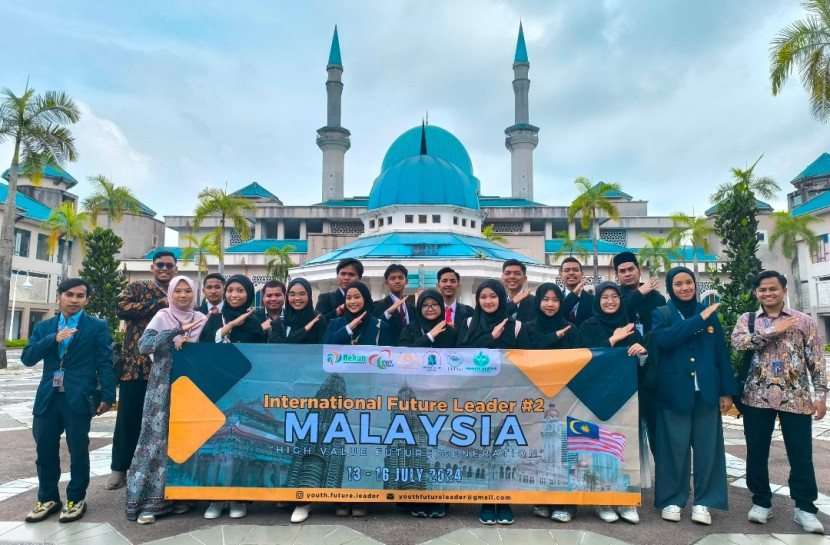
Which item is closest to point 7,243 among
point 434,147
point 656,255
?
point 434,147

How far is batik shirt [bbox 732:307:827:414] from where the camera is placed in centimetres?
419

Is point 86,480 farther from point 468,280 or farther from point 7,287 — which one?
point 468,280

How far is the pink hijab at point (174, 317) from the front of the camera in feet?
14.6

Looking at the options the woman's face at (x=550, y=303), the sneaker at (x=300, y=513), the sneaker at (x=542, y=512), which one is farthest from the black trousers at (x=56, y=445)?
the woman's face at (x=550, y=303)

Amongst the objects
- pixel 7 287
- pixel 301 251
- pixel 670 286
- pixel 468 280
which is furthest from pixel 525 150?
pixel 670 286

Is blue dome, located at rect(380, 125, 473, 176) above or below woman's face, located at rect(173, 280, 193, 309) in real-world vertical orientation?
above

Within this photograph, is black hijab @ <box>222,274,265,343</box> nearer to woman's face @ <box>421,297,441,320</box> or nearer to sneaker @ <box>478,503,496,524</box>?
woman's face @ <box>421,297,441,320</box>

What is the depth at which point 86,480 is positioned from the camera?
434 centimetres

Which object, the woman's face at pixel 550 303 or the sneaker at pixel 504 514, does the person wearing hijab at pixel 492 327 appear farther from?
the sneaker at pixel 504 514

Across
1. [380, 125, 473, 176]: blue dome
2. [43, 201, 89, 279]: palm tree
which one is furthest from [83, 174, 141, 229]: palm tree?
[380, 125, 473, 176]: blue dome

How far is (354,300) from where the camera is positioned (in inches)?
191

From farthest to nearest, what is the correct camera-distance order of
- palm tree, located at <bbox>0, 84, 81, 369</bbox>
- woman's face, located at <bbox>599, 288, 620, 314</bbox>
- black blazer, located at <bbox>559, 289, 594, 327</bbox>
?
palm tree, located at <bbox>0, 84, 81, 369</bbox> → black blazer, located at <bbox>559, 289, 594, 327</bbox> → woman's face, located at <bbox>599, 288, 620, 314</bbox>

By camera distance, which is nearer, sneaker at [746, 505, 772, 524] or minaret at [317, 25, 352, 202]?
sneaker at [746, 505, 772, 524]

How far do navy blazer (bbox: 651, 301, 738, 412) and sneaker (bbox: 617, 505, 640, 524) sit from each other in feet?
2.85
